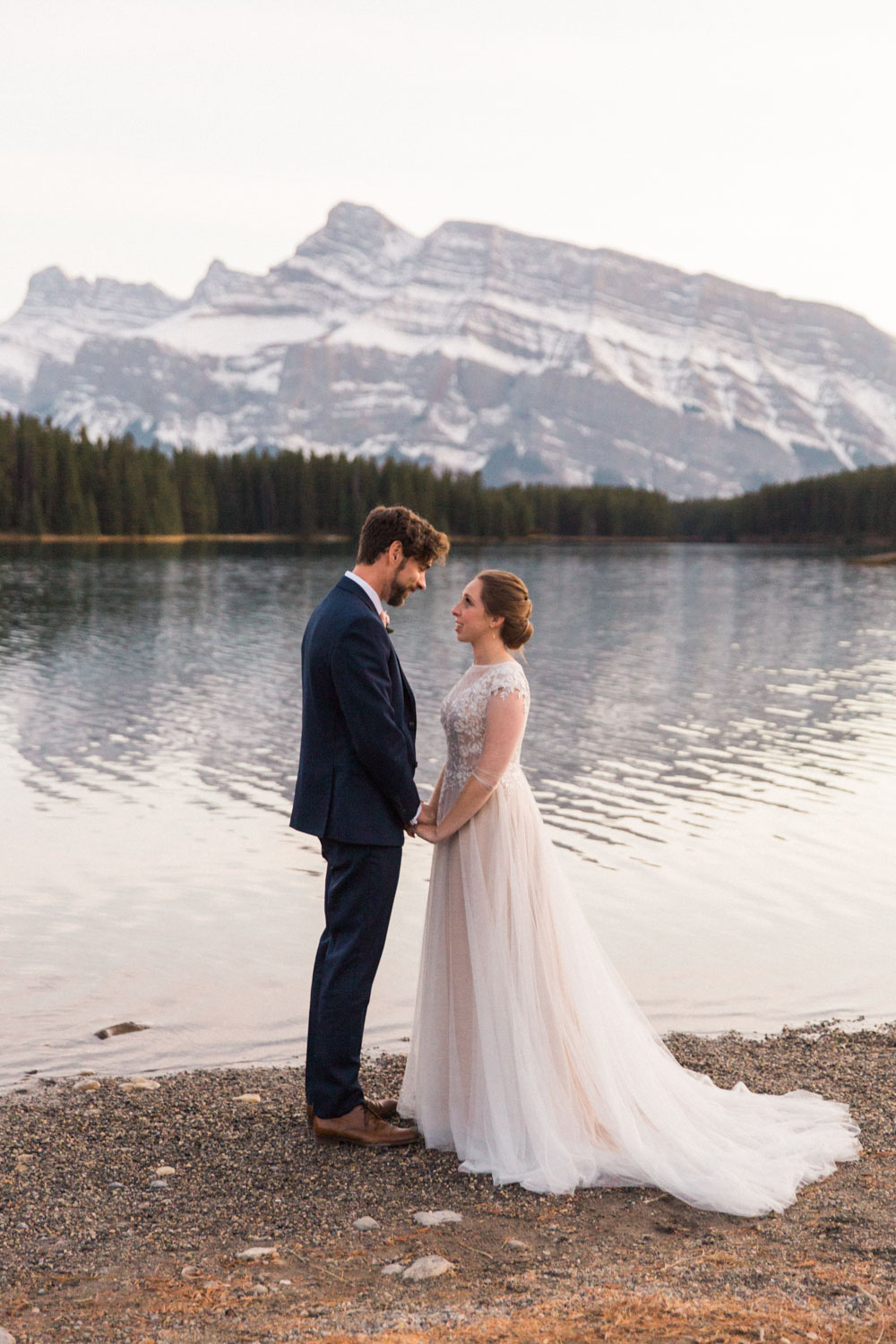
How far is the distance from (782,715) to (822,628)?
23.1 metres

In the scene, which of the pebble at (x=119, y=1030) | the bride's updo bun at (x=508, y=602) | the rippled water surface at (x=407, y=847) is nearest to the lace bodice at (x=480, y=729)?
the bride's updo bun at (x=508, y=602)

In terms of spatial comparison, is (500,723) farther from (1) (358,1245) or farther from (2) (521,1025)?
(1) (358,1245)

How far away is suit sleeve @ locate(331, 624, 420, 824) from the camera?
6410mm

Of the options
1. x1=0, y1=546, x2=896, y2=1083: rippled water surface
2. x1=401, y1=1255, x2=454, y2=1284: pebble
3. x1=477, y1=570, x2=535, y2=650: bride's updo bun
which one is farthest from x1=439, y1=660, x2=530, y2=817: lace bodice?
x1=0, y1=546, x2=896, y2=1083: rippled water surface

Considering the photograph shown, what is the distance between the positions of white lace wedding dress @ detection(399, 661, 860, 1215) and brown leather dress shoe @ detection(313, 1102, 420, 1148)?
13 cm

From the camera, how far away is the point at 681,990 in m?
10.7

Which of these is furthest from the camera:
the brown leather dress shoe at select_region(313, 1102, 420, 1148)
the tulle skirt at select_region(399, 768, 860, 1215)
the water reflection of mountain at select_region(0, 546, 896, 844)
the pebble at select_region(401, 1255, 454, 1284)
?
the water reflection of mountain at select_region(0, 546, 896, 844)

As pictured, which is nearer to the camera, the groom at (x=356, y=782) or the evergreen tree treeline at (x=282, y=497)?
the groom at (x=356, y=782)

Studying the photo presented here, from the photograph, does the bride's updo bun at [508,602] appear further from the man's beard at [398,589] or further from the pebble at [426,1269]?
the pebble at [426,1269]

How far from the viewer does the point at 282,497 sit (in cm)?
16062

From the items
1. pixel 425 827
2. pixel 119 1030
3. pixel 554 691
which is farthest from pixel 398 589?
pixel 554 691

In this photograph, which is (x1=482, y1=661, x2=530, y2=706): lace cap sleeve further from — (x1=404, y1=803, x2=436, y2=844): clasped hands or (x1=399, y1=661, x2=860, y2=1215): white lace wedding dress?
(x1=404, y1=803, x2=436, y2=844): clasped hands

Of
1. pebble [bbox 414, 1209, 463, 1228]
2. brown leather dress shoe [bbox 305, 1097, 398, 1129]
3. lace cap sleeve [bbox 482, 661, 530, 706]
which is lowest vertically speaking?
brown leather dress shoe [bbox 305, 1097, 398, 1129]

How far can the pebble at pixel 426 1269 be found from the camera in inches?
205
